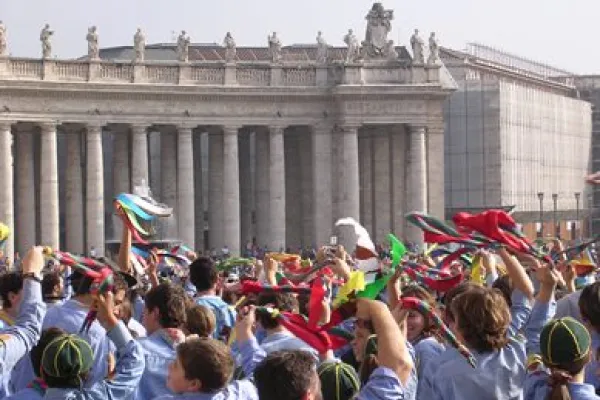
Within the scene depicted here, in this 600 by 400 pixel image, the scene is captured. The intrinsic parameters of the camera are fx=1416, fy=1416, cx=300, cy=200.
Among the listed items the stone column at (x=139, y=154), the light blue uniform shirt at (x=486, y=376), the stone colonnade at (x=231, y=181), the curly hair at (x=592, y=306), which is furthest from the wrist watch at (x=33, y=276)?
the stone column at (x=139, y=154)

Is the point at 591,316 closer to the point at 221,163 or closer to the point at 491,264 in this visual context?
the point at 491,264

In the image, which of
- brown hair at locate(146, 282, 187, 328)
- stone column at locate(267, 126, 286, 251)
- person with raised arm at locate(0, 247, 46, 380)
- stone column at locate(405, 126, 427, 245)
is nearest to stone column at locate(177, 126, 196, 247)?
stone column at locate(267, 126, 286, 251)

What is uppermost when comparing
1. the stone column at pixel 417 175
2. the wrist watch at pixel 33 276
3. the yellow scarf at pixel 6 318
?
the stone column at pixel 417 175

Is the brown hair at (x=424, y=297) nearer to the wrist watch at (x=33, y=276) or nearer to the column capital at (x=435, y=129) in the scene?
the wrist watch at (x=33, y=276)

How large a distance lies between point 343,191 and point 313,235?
4.93 meters

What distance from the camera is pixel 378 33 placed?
89375mm

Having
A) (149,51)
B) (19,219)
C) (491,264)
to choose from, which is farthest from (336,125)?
(491,264)

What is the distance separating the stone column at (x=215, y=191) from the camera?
84.7 m

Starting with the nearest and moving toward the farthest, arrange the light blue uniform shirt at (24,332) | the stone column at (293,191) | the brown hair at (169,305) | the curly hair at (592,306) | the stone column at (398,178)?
the curly hair at (592,306) → the light blue uniform shirt at (24,332) → the brown hair at (169,305) → the stone column at (398,178) → the stone column at (293,191)

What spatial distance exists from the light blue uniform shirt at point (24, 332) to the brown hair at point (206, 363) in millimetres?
2936

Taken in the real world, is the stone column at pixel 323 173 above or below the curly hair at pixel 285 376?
above

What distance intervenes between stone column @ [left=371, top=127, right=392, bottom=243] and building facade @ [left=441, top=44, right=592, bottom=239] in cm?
886

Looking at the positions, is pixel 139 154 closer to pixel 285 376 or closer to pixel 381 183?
pixel 381 183

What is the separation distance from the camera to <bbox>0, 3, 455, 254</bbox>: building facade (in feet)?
258
